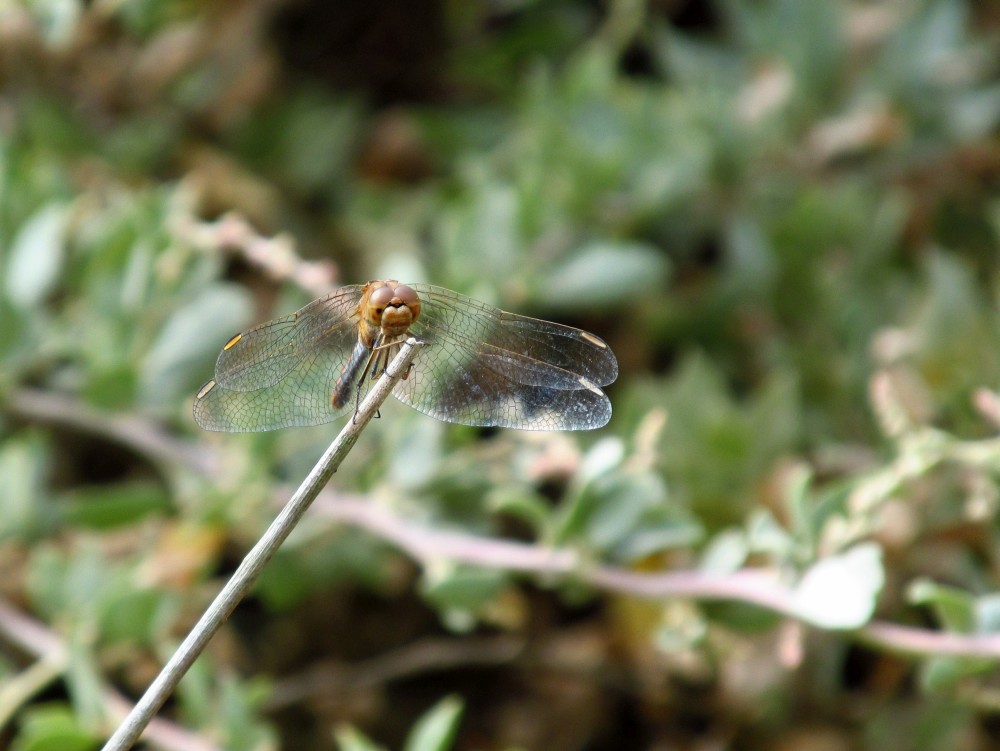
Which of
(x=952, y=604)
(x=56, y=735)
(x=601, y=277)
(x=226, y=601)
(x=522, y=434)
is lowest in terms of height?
(x=56, y=735)

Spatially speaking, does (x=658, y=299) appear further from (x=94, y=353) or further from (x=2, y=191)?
(x=2, y=191)

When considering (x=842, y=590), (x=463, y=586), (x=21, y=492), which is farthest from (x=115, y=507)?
(x=842, y=590)

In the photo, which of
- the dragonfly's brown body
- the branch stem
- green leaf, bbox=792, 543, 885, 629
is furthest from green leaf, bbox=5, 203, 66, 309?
green leaf, bbox=792, 543, 885, 629

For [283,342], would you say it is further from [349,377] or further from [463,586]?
[463,586]

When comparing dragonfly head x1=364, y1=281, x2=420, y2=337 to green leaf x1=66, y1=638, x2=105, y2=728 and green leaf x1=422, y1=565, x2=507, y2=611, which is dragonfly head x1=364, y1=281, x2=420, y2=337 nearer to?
green leaf x1=422, y1=565, x2=507, y2=611

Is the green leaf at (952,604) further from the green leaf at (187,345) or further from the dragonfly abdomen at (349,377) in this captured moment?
the green leaf at (187,345)

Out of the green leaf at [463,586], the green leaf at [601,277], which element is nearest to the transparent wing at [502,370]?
the green leaf at [463,586]

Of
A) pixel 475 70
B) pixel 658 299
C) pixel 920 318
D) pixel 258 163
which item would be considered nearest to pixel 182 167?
pixel 258 163
